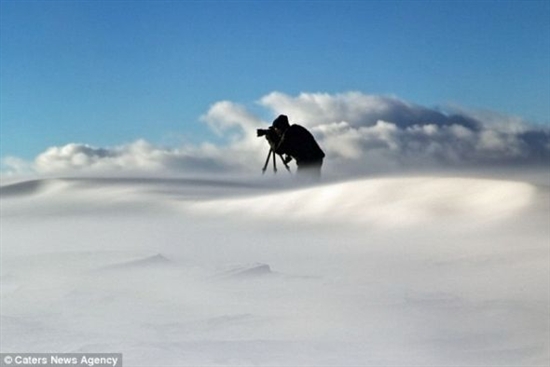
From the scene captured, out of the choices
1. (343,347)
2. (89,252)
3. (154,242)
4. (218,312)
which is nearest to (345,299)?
(343,347)

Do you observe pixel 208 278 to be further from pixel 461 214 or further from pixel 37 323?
pixel 461 214

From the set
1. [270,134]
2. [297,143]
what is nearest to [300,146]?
[297,143]

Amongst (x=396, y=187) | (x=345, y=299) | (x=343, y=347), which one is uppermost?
(x=396, y=187)

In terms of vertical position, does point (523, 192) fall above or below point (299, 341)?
above

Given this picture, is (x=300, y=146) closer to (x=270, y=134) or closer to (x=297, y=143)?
(x=297, y=143)

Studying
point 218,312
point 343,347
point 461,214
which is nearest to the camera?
point 343,347
